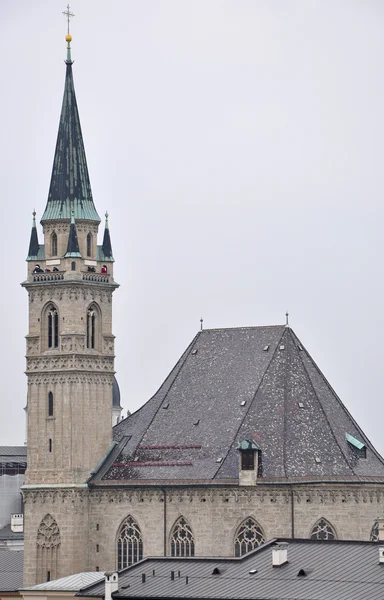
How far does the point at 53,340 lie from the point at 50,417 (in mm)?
4812

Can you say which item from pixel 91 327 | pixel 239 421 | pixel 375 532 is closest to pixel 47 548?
pixel 91 327

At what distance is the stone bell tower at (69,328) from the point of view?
5054 inches

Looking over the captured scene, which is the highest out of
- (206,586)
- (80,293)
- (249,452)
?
(80,293)

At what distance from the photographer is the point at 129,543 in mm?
125625

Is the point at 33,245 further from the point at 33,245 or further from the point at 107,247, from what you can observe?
the point at 107,247

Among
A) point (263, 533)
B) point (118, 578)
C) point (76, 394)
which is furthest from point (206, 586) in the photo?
point (76, 394)

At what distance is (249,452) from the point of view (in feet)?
399

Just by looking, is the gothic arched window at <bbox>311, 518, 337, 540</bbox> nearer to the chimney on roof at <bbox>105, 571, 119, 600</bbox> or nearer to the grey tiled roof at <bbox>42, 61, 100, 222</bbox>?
the chimney on roof at <bbox>105, 571, 119, 600</bbox>

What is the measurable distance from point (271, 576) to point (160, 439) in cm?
3007

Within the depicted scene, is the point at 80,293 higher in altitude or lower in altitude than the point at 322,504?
higher

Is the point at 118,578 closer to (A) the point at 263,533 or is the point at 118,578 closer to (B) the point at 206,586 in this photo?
(B) the point at 206,586

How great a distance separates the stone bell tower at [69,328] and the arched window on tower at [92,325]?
0.20 feet

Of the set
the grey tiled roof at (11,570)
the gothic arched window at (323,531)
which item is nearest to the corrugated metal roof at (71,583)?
the grey tiled roof at (11,570)

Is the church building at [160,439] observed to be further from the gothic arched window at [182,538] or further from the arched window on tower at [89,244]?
the arched window on tower at [89,244]
